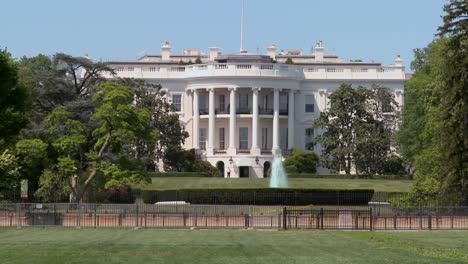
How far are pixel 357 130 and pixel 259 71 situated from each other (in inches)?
685

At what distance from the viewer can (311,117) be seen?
117438 mm

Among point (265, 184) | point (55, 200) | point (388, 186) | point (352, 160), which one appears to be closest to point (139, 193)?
point (55, 200)

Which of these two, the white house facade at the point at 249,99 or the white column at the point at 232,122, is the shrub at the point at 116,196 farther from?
the white column at the point at 232,122

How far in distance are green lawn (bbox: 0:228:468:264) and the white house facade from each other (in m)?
64.8

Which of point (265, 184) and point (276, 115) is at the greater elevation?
point (276, 115)

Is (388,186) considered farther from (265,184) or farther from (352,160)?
(352,160)

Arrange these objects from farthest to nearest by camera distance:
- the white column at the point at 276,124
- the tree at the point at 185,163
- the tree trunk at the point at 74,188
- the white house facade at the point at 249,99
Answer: the white house facade at the point at 249,99
the white column at the point at 276,124
the tree at the point at 185,163
the tree trunk at the point at 74,188

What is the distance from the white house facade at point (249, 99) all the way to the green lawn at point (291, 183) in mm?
20500

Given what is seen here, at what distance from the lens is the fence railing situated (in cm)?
4925

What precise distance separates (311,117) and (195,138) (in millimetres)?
14197

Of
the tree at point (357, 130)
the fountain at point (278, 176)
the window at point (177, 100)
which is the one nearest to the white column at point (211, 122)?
the window at point (177, 100)

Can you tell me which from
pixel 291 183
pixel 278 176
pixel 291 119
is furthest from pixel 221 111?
pixel 291 183

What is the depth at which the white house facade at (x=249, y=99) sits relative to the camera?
110938mm

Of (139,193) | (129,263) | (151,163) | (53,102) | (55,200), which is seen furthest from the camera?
(151,163)
